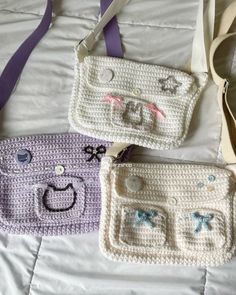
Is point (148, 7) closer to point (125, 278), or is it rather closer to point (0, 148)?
point (0, 148)

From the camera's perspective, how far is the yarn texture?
2.85 feet

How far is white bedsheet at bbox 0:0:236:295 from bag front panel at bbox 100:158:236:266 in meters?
0.03

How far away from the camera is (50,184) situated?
884 mm

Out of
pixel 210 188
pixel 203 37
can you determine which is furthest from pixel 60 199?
pixel 203 37

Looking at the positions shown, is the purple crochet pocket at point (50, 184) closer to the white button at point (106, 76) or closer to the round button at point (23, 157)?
the round button at point (23, 157)

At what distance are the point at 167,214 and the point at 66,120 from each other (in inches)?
9.4

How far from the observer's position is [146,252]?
82 centimetres

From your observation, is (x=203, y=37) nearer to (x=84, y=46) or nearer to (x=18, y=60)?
(x=84, y=46)

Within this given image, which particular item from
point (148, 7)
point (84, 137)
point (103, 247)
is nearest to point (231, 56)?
point (148, 7)

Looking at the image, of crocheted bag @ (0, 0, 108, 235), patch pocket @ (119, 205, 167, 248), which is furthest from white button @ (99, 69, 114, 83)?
patch pocket @ (119, 205, 167, 248)

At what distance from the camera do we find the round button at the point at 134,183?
842 millimetres

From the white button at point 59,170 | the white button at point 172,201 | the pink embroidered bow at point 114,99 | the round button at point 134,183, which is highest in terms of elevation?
the pink embroidered bow at point 114,99

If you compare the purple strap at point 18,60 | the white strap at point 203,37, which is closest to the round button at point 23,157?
the purple strap at point 18,60

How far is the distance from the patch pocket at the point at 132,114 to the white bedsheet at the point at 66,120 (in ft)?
0.16
